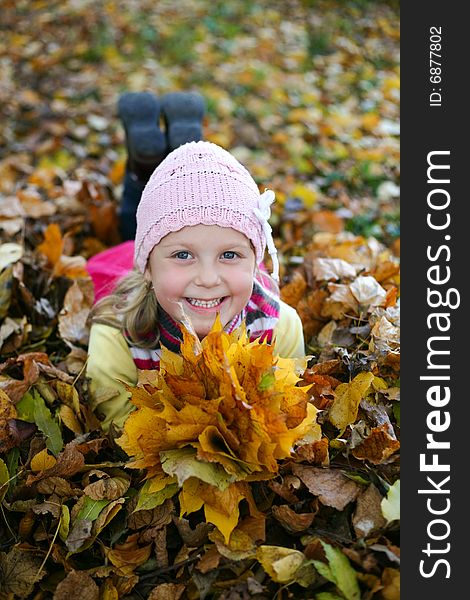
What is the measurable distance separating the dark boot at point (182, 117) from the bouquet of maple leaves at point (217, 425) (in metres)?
1.68

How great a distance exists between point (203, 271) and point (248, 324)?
414 mm

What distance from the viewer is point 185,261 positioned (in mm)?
1949

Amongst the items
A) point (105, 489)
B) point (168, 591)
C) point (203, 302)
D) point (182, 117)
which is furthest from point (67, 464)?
point (182, 117)

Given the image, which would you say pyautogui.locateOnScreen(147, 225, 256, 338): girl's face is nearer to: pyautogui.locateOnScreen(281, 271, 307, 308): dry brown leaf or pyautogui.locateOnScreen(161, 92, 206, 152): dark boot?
pyautogui.locateOnScreen(281, 271, 307, 308): dry brown leaf

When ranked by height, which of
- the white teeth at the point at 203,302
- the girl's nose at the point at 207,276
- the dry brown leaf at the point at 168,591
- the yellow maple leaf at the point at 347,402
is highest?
the girl's nose at the point at 207,276

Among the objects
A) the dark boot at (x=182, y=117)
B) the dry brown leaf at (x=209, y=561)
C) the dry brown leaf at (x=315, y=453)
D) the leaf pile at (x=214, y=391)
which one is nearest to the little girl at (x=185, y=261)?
the leaf pile at (x=214, y=391)

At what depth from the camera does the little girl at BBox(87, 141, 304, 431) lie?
1923 millimetres

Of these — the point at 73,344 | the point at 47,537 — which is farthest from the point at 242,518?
the point at 73,344

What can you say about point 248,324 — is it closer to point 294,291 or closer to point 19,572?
point 294,291

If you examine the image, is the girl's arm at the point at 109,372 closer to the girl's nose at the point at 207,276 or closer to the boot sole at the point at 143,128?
the girl's nose at the point at 207,276

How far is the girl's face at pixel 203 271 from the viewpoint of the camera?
75.6 inches

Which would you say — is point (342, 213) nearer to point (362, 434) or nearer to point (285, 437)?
point (362, 434)

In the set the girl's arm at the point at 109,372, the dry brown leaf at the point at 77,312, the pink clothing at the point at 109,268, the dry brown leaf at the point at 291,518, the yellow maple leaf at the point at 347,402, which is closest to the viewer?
the dry brown leaf at the point at 291,518

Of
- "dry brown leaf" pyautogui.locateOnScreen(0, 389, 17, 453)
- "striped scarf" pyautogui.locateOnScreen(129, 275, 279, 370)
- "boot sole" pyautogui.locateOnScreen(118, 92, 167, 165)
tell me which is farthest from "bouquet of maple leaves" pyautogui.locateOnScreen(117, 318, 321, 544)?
"boot sole" pyautogui.locateOnScreen(118, 92, 167, 165)
